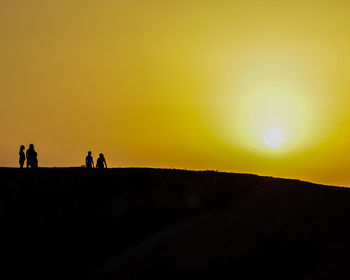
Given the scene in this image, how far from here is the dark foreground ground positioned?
3409cm

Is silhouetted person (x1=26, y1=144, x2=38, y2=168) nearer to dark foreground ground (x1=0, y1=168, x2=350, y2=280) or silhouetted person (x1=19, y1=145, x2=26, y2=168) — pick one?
silhouetted person (x1=19, y1=145, x2=26, y2=168)

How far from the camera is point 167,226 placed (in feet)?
135

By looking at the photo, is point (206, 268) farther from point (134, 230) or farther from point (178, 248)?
point (134, 230)

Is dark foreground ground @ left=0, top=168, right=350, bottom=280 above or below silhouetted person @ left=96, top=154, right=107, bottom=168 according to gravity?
below

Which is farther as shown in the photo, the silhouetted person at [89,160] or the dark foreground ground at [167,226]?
the silhouetted person at [89,160]

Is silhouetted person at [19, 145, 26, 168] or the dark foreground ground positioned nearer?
the dark foreground ground

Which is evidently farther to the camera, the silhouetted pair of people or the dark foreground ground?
the silhouetted pair of people

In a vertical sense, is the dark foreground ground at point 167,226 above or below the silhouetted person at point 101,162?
below

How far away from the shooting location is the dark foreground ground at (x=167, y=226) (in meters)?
34.1

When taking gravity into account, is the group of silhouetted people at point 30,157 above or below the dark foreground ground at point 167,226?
above

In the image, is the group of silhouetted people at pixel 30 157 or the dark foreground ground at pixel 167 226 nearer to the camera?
the dark foreground ground at pixel 167 226

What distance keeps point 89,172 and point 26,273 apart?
28.4 feet

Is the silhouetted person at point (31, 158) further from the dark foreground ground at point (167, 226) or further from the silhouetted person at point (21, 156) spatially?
the dark foreground ground at point (167, 226)

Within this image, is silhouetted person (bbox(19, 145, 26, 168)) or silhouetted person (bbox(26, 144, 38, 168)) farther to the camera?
silhouetted person (bbox(19, 145, 26, 168))
